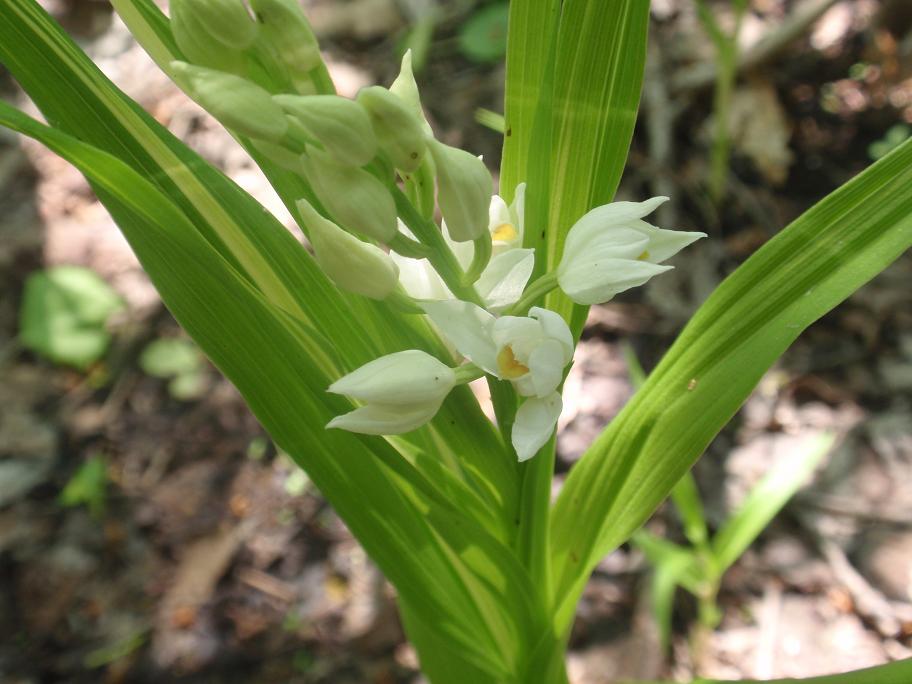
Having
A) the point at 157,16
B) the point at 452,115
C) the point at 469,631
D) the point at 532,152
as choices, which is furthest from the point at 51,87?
the point at 452,115

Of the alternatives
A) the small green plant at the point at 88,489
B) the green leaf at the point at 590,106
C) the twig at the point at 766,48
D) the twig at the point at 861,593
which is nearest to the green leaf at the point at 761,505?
the twig at the point at 861,593

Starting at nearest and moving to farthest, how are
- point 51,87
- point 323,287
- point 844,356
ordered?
point 51,87 < point 323,287 < point 844,356

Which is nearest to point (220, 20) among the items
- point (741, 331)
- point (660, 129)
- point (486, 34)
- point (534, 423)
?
point (534, 423)

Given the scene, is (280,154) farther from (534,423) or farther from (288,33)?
(534,423)

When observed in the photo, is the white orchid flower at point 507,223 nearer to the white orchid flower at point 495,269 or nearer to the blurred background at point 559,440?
the white orchid flower at point 495,269

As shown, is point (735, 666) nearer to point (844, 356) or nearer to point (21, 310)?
point (844, 356)

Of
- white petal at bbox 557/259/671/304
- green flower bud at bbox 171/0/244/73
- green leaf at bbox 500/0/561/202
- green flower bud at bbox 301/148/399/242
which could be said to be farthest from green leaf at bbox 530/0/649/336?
green flower bud at bbox 171/0/244/73
